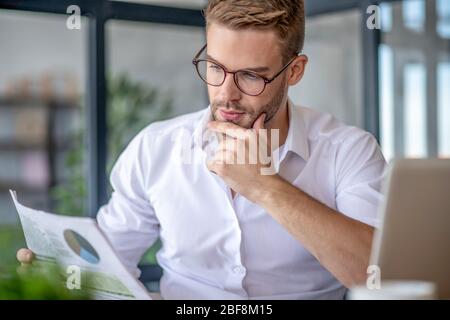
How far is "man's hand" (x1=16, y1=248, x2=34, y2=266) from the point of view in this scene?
121cm

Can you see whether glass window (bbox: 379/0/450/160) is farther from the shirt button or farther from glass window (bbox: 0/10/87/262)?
glass window (bbox: 0/10/87/262)

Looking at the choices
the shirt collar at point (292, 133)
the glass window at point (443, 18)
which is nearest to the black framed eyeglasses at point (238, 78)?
the shirt collar at point (292, 133)

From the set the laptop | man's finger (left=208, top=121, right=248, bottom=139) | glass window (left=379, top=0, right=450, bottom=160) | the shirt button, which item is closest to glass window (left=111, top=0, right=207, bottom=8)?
man's finger (left=208, top=121, right=248, bottom=139)

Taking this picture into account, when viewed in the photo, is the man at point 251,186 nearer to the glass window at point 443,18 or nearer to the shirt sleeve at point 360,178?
the shirt sleeve at point 360,178

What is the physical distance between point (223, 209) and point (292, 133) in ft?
0.66

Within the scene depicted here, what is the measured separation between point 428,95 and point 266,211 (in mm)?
503

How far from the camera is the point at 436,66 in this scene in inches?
63.1

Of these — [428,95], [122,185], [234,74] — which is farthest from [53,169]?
[428,95]

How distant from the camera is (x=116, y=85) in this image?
1.75 metres

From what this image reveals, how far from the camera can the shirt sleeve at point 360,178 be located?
1.28 meters

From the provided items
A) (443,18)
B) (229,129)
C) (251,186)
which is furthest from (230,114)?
(443,18)

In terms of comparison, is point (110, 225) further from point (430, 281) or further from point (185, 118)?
point (430, 281)

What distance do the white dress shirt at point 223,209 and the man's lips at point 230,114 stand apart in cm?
10

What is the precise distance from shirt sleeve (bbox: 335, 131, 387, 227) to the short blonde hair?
0.71ft
